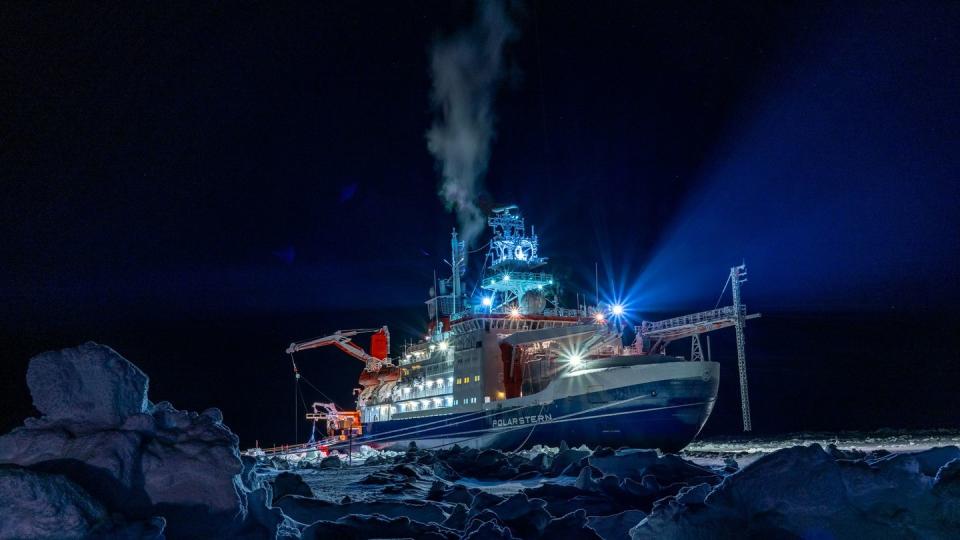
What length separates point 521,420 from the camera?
41062 millimetres

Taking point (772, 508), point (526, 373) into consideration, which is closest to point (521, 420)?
point (526, 373)

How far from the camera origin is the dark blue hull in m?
35.2

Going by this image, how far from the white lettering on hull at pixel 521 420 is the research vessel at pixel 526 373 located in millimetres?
66

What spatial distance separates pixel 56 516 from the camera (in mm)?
5395

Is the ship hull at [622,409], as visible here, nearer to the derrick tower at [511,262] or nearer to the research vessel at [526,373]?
the research vessel at [526,373]

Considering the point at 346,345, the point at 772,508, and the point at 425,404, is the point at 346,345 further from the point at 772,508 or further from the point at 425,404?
the point at 772,508

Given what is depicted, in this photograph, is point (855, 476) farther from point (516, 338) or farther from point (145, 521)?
point (516, 338)

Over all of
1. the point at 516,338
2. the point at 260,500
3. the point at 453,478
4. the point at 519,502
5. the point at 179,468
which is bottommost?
the point at 453,478

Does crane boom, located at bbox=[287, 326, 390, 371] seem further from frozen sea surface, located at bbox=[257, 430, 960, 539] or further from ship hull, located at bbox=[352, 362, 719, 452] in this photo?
frozen sea surface, located at bbox=[257, 430, 960, 539]

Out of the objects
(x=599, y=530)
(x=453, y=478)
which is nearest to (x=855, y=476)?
(x=599, y=530)

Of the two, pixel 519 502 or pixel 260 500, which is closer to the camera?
pixel 260 500

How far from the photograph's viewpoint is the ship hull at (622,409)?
116 ft

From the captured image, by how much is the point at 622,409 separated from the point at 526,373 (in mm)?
9784

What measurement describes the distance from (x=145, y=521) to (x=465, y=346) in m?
42.8
